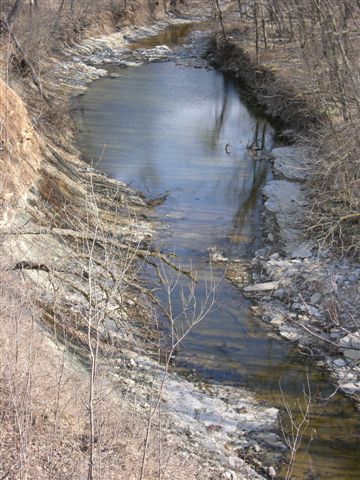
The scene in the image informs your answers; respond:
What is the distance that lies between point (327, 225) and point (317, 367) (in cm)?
430

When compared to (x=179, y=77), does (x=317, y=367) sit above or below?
below

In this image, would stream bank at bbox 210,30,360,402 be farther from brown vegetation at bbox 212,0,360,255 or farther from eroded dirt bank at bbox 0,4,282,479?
eroded dirt bank at bbox 0,4,282,479

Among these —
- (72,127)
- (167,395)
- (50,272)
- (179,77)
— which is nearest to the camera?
(167,395)

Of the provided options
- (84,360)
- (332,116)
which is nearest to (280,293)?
(84,360)

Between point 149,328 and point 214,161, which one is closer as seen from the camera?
point 149,328

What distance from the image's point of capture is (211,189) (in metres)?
17.2

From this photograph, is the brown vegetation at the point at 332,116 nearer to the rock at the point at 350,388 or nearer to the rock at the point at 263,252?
the rock at the point at 263,252

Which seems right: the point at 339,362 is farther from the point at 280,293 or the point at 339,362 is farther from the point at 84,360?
the point at 84,360

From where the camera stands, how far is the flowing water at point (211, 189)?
378 inches

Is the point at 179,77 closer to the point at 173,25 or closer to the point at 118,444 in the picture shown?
the point at 173,25

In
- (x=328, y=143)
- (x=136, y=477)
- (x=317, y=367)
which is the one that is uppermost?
(x=328, y=143)

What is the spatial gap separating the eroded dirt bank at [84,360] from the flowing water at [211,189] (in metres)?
0.69

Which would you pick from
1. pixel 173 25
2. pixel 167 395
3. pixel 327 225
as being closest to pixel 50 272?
pixel 167 395

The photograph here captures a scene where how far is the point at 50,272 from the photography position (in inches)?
407
